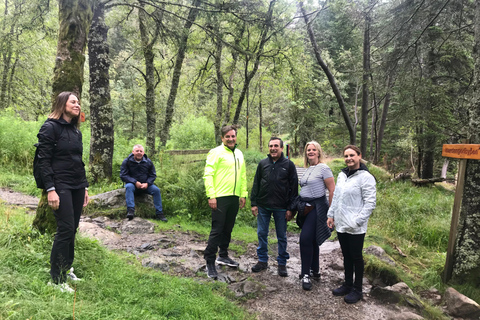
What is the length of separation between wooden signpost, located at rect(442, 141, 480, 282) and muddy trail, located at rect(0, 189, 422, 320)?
1310mm

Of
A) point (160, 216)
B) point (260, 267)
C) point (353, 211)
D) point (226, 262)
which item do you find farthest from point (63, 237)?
point (160, 216)

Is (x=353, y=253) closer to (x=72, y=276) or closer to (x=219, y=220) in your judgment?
(x=219, y=220)

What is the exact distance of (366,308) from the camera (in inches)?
144

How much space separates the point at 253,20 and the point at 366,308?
6.01 m

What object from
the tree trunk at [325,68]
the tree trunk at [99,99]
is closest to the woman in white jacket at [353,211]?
the tree trunk at [325,68]

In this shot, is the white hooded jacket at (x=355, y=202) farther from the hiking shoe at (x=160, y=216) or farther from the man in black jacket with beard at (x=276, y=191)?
the hiking shoe at (x=160, y=216)

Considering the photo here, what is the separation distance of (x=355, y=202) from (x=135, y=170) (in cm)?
510

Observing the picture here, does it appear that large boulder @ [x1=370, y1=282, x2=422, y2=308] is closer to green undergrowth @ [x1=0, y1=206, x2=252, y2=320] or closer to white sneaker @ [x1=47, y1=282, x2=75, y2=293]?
green undergrowth @ [x1=0, y1=206, x2=252, y2=320]

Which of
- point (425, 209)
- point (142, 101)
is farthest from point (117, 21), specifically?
point (425, 209)

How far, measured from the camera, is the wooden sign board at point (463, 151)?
4070 mm

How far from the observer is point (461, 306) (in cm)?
369

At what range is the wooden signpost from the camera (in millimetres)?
4137

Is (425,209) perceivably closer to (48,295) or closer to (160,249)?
(160,249)

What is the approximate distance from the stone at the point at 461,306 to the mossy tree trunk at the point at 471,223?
530mm
